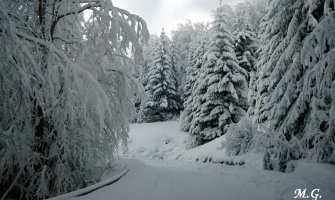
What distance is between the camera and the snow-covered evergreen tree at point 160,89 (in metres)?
37.8

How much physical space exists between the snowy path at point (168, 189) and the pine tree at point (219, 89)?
1457cm

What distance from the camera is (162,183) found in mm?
6707

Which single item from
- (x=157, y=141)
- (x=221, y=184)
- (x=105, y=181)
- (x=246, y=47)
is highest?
(x=246, y=47)

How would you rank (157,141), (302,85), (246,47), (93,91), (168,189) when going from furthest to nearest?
(157,141), (246,47), (302,85), (168,189), (93,91)

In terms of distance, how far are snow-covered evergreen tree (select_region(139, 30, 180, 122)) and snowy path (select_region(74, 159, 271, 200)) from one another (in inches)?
1168

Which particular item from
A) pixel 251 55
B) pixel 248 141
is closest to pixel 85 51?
pixel 248 141

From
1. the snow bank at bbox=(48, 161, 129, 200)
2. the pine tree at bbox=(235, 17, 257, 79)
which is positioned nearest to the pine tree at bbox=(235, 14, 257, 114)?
the pine tree at bbox=(235, 17, 257, 79)

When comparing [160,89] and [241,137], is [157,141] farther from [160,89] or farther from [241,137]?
[241,137]

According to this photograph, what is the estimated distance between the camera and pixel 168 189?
624 cm

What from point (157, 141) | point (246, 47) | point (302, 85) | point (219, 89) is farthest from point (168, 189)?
point (157, 141)

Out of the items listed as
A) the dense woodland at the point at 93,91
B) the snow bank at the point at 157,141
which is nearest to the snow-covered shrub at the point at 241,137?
the dense woodland at the point at 93,91

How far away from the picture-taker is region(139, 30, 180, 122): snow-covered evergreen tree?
37.8 metres

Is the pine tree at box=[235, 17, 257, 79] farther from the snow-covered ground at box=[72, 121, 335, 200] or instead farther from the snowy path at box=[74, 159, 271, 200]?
the snowy path at box=[74, 159, 271, 200]

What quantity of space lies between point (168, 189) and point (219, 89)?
16.3 m
